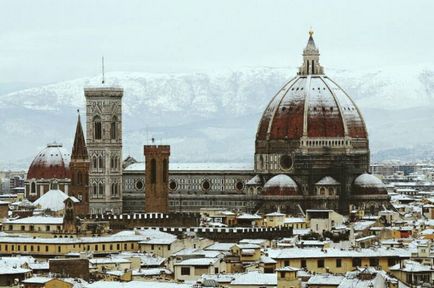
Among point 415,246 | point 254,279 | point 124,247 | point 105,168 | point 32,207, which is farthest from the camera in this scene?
point 105,168

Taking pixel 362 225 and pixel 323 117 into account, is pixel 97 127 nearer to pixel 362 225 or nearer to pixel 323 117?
pixel 323 117

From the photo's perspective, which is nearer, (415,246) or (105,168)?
(415,246)

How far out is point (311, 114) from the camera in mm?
166500

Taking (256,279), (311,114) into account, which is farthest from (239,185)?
(256,279)

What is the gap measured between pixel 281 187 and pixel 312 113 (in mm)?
7273

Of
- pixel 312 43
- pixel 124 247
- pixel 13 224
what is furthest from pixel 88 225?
pixel 312 43

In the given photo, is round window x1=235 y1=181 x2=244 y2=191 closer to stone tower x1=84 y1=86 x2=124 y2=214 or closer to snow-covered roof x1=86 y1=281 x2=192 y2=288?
stone tower x1=84 y1=86 x2=124 y2=214

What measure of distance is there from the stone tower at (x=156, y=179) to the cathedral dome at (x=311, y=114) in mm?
9476

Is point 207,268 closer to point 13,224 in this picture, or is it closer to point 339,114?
point 13,224

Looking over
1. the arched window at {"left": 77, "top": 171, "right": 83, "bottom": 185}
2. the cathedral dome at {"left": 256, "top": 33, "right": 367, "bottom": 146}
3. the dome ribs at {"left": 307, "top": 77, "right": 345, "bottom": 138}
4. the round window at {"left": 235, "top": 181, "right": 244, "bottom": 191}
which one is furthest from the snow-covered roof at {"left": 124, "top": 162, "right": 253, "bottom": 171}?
the arched window at {"left": 77, "top": 171, "right": 83, "bottom": 185}

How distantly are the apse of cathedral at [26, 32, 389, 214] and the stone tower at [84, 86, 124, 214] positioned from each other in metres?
0.08

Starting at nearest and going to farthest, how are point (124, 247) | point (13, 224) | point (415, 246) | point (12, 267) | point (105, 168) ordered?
1. point (12, 267)
2. point (415, 246)
3. point (124, 247)
4. point (13, 224)
5. point (105, 168)

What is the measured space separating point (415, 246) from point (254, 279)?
1972 centimetres

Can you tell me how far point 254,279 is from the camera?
88562mm
